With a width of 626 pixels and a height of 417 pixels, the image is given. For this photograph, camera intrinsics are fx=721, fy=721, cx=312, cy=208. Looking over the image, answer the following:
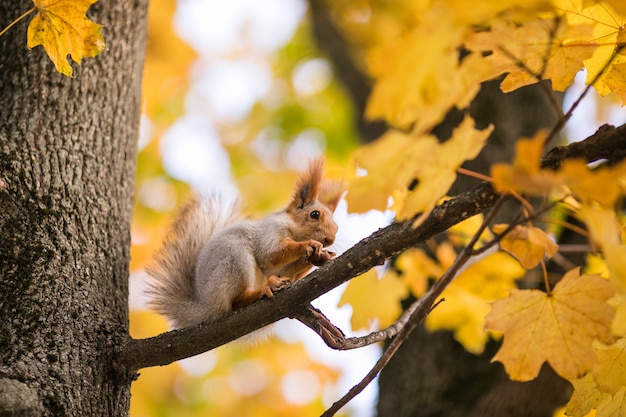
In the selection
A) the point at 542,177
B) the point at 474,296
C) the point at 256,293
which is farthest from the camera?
the point at 474,296

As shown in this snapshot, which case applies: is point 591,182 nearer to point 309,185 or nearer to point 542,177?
point 542,177

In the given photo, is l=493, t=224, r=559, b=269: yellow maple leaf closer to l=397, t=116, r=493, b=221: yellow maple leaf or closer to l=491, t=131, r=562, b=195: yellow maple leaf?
l=397, t=116, r=493, b=221: yellow maple leaf

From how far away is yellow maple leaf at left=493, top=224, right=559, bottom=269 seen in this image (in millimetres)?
1907

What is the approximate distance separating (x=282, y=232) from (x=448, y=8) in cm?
174

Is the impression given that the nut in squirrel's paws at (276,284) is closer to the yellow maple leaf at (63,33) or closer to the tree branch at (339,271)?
the tree branch at (339,271)

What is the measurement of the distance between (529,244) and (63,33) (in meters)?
1.39

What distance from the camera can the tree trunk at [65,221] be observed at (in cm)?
204

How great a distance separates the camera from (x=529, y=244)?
193 cm

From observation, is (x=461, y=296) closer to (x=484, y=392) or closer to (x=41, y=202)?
(x=484, y=392)

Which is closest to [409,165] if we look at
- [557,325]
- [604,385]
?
[557,325]

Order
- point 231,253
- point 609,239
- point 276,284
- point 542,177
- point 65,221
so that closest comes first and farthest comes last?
1. point 542,177
2. point 609,239
3. point 65,221
4. point 276,284
5. point 231,253

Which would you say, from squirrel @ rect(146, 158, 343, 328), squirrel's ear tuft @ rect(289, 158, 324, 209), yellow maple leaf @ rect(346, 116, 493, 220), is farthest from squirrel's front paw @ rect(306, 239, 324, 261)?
yellow maple leaf @ rect(346, 116, 493, 220)

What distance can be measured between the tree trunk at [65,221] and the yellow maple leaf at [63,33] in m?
0.47

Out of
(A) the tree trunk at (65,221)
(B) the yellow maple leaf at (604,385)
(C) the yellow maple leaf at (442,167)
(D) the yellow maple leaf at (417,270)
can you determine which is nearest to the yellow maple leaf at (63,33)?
(A) the tree trunk at (65,221)
